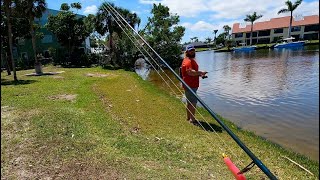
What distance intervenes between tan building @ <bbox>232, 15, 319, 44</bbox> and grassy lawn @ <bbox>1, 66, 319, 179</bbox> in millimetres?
70896

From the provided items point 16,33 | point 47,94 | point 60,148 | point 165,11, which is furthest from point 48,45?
point 60,148

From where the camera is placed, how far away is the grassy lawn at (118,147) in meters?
5.02

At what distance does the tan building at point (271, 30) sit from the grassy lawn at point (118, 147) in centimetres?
7090

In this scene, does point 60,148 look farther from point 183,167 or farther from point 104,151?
point 183,167

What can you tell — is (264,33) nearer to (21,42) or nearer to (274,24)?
(274,24)

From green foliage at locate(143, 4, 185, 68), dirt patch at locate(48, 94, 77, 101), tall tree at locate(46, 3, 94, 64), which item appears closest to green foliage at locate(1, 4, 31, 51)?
tall tree at locate(46, 3, 94, 64)

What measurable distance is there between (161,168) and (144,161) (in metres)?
0.42

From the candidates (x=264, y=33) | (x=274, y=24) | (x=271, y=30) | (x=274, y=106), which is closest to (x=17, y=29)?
(x=274, y=106)

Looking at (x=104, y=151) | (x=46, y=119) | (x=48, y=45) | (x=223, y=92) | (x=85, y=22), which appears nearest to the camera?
→ (x=104, y=151)

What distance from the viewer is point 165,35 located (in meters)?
38.1

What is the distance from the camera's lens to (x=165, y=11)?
4059cm

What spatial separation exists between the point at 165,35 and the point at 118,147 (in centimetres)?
3285

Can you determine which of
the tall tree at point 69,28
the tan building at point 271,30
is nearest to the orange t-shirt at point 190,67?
the tall tree at point 69,28

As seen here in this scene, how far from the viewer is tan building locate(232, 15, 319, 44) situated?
2930 inches
